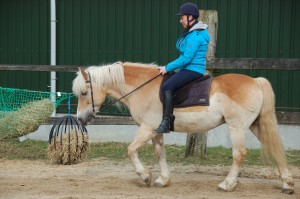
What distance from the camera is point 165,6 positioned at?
1277 cm

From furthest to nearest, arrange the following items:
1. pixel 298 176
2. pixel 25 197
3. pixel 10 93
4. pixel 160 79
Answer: pixel 10 93 < pixel 298 176 < pixel 160 79 < pixel 25 197

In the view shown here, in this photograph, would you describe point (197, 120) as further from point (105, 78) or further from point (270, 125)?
point (105, 78)

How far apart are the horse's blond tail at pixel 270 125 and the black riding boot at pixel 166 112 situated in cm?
123

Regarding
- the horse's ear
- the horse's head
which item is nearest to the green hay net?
the horse's head

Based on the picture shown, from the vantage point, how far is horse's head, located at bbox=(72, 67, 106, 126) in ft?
27.2

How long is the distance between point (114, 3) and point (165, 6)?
113 centimetres


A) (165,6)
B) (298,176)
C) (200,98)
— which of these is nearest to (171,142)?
(165,6)

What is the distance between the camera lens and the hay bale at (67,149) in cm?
1014

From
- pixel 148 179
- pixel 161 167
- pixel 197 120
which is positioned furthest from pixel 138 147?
pixel 197 120

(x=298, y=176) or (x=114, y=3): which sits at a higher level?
(x=114, y=3)

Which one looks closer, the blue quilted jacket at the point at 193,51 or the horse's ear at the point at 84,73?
the blue quilted jacket at the point at 193,51

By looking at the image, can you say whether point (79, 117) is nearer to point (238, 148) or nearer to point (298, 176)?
point (238, 148)

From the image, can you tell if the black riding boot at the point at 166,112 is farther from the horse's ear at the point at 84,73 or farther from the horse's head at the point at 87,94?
the horse's ear at the point at 84,73

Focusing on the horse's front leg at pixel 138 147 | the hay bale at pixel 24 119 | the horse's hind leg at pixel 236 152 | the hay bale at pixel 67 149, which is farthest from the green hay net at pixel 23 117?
the horse's hind leg at pixel 236 152
